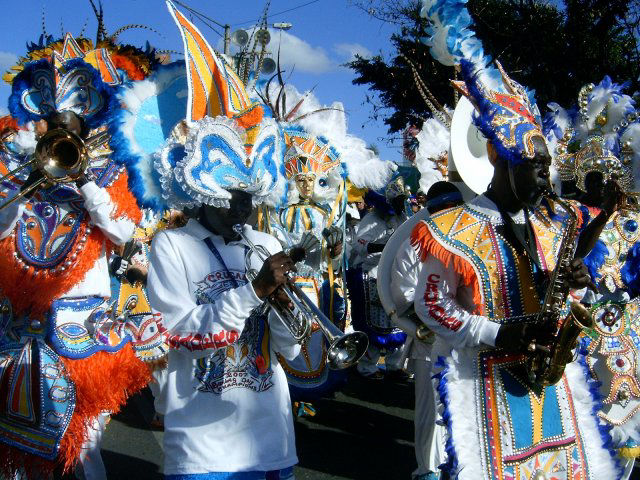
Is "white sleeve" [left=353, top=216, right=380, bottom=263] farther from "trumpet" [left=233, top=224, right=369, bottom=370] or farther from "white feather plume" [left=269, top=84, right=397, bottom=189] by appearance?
"trumpet" [left=233, top=224, right=369, bottom=370]

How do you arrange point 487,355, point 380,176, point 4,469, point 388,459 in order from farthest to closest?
point 380,176
point 388,459
point 4,469
point 487,355

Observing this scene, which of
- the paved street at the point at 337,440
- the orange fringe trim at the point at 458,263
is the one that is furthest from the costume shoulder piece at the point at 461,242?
the paved street at the point at 337,440

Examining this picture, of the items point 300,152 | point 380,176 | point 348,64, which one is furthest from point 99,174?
point 348,64

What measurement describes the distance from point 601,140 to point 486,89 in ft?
5.91

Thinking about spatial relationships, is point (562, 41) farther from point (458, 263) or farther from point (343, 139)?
point (458, 263)

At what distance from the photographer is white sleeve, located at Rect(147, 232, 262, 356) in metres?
2.74

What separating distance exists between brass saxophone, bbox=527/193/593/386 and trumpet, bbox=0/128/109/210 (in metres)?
2.08

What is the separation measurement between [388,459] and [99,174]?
3.27m

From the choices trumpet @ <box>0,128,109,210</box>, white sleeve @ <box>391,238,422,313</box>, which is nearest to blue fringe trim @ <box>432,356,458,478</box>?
white sleeve @ <box>391,238,422,313</box>

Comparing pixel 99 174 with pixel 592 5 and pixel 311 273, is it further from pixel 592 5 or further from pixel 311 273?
pixel 592 5

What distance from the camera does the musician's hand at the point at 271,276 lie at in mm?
2701

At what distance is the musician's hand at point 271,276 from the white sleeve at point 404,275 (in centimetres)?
110

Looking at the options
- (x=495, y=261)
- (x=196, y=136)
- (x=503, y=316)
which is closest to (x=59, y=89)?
(x=196, y=136)

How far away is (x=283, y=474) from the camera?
2992 mm
